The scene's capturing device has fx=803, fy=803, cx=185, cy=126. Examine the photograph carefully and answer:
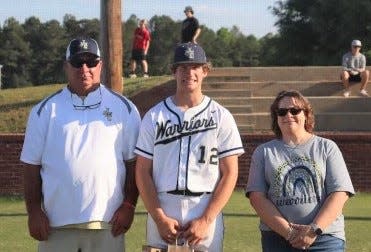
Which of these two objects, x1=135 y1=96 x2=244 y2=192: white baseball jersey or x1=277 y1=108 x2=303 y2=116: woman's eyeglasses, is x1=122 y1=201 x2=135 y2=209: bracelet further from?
x1=277 y1=108 x2=303 y2=116: woman's eyeglasses

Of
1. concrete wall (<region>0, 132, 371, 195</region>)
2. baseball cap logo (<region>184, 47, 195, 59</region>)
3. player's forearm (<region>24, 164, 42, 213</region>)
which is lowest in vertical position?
concrete wall (<region>0, 132, 371, 195</region>)

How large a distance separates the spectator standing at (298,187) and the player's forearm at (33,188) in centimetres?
134

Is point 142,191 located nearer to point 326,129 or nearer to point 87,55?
point 87,55

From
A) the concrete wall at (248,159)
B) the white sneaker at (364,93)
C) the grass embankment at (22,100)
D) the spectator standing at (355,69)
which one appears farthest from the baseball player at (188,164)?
the white sneaker at (364,93)

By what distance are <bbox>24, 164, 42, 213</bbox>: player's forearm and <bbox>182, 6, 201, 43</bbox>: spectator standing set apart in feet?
53.8

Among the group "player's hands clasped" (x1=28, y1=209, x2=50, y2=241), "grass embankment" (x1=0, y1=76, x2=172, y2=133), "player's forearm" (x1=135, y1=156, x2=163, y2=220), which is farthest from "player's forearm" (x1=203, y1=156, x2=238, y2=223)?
"grass embankment" (x1=0, y1=76, x2=172, y2=133)

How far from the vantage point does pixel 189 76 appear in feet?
16.4

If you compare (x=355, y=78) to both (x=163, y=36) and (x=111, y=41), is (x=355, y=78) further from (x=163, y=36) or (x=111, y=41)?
(x=163, y=36)

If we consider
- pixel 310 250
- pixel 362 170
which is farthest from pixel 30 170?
pixel 362 170

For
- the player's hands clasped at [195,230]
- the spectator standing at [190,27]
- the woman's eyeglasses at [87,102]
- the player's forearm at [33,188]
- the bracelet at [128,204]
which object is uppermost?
the spectator standing at [190,27]

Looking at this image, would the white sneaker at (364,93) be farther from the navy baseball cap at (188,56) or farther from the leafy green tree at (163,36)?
the leafy green tree at (163,36)

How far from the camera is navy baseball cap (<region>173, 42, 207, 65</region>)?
5.00 meters

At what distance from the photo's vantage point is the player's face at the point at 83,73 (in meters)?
5.11

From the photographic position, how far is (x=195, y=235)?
486cm
